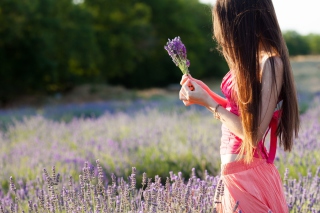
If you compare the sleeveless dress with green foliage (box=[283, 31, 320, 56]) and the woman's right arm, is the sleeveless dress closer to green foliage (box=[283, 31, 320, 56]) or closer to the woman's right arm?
the woman's right arm

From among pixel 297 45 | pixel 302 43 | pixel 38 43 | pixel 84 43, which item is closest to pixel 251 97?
pixel 38 43

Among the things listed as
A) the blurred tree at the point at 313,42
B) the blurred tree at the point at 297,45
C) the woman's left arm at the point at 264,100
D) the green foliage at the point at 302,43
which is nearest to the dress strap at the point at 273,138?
the woman's left arm at the point at 264,100

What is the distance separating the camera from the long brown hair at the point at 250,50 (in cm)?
233

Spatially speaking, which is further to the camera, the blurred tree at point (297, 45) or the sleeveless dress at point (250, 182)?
the blurred tree at point (297, 45)

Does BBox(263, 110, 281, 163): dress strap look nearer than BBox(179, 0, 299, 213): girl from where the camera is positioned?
No

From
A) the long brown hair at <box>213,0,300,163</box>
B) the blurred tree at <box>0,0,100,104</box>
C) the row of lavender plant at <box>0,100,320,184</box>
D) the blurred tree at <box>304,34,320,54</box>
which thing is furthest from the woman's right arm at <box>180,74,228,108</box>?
the blurred tree at <box>304,34,320,54</box>

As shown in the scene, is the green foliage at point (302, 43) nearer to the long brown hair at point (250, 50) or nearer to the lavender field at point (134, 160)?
the lavender field at point (134, 160)

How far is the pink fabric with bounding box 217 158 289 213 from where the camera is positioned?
7.82ft

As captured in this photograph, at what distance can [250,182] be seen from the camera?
242cm

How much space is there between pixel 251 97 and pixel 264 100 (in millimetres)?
62

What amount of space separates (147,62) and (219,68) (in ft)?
33.4

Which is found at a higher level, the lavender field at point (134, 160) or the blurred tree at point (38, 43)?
the blurred tree at point (38, 43)

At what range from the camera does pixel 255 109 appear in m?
2.32

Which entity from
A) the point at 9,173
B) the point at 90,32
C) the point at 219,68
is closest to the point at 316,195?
the point at 9,173
